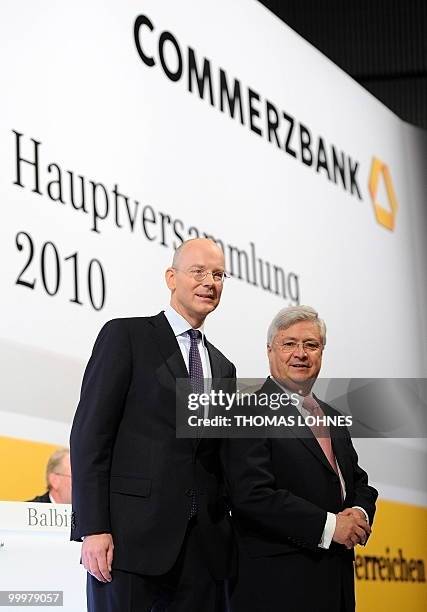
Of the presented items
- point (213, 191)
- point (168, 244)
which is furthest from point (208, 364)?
point (213, 191)

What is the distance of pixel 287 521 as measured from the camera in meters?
2.75

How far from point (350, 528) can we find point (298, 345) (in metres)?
0.50

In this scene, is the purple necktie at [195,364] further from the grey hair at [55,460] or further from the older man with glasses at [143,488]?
the grey hair at [55,460]

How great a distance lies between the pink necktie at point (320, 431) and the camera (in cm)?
295

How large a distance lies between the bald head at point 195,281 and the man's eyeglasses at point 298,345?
0.24 metres

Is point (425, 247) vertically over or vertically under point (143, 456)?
over

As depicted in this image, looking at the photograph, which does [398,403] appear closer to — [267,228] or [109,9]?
[267,228]

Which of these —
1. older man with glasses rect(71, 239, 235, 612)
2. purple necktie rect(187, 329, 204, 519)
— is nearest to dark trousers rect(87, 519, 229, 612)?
older man with glasses rect(71, 239, 235, 612)

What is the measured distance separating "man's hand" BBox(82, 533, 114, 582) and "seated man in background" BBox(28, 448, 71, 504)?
3.16ft

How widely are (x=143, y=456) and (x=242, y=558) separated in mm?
434

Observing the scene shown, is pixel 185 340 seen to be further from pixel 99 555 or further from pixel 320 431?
pixel 99 555

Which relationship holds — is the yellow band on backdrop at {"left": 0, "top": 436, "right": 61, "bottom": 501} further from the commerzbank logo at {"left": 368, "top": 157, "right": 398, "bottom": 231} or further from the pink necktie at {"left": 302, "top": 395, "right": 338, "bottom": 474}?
the commerzbank logo at {"left": 368, "top": 157, "right": 398, "bottom": 231}

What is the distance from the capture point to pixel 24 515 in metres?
3.38

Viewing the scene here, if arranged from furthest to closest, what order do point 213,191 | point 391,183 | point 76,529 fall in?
point 391,183
point 213,191
point 76,529
